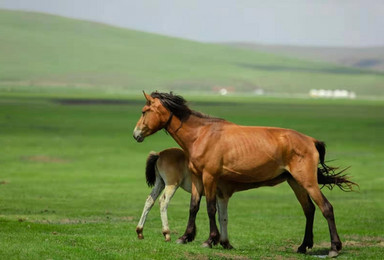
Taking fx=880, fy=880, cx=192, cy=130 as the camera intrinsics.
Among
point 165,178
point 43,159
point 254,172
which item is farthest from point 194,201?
point 43,159

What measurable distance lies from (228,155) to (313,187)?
1.46 m

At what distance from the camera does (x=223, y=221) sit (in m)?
14.6

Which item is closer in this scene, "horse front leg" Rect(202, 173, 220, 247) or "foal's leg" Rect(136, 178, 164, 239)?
"horse front leg" Rect(202, 173, 220, 247)

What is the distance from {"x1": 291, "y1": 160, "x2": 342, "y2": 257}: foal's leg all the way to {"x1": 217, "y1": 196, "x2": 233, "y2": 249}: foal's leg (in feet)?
4.42

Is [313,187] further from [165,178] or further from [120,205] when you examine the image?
[120,205]

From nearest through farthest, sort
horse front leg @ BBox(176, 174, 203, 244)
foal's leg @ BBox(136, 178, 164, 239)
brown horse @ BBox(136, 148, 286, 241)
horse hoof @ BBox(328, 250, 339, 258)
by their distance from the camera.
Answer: horse hoof @ BBox(328, 250, 339, 258)
horse front leg @ BBox(176, 174, 203, 244)
brown horse @ BBox(136, 148, 286, 241)
foal's leg @ BBox(136, 178, 164, 239)

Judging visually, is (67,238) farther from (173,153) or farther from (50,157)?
(50,157)

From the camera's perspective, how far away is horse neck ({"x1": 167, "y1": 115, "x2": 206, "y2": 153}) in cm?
1459

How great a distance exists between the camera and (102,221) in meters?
19.9

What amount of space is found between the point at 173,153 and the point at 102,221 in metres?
5.22

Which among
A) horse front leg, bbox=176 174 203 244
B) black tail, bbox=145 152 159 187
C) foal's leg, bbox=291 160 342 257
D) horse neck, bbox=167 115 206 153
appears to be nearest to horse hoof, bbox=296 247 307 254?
foal's leg, bbox=291 160 342 257

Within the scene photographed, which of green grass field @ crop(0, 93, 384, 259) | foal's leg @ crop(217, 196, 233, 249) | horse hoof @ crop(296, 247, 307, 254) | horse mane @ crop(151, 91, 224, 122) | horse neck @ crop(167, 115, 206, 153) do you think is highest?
horse mane @ crop(151, 91, 224, 122)

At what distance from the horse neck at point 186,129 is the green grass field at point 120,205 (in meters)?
0.63

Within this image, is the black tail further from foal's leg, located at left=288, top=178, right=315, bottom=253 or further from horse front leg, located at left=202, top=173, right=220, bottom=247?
foal's leg, located at left=288, top=178, right=315, bottom=253
